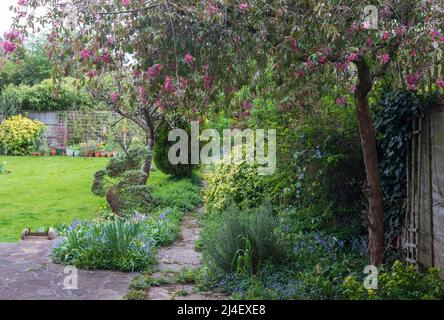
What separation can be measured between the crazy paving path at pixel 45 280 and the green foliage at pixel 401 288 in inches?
77.3

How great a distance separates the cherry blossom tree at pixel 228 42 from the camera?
358 cm

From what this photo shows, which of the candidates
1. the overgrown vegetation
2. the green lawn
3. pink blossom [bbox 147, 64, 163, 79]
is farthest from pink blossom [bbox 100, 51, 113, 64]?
the green lawn

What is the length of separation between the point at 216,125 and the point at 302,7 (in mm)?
7668

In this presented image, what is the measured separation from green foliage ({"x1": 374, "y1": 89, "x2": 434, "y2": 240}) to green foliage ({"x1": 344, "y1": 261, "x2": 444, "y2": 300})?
1.16 metres

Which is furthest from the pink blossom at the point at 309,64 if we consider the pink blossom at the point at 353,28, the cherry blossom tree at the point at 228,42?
the pink blossom at the point at 353,28

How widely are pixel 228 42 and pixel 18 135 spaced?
520 inches

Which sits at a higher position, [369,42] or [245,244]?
[369,42]

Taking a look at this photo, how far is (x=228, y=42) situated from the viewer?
4.13 m

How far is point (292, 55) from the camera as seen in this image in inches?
145

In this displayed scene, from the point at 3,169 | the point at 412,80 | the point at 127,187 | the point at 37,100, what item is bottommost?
the point at 127,187

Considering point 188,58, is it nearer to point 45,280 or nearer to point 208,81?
point 208,81

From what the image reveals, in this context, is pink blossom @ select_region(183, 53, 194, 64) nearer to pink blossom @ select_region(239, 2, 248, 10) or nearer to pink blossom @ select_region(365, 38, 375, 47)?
pink blossom @ select_region(239, 2, 248, 10)

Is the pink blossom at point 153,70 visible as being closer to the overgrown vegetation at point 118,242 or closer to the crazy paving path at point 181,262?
the crazy paving path at point 181,262

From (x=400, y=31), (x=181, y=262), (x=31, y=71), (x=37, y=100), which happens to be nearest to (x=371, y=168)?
(x=400, y=31)
